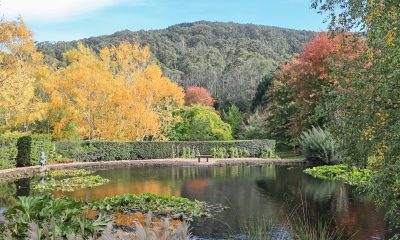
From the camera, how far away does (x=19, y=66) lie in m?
→ 23.0

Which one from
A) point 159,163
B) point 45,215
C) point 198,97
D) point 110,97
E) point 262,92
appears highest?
point 262,92

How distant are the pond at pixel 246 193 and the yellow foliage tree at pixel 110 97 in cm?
552

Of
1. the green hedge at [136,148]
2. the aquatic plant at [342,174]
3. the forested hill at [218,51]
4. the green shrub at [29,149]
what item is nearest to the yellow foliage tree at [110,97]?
the green hedge at [136,148]

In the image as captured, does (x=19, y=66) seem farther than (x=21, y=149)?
Yes

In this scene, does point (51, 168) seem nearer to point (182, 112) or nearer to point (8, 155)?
point (8, 155)

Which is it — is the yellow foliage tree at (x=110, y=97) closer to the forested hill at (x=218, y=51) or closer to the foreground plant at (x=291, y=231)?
the foreground plant at (x=291, y=231)

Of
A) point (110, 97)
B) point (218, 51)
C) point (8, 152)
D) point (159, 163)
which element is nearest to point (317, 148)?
point (159, 163)

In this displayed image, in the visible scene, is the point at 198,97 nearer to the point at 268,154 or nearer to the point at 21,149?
the point at 268,154

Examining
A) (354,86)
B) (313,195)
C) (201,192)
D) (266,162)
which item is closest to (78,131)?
(266,162)

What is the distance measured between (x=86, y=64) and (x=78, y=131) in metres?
3.99

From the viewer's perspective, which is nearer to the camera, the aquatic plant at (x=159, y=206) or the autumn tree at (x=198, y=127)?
the aquatic plant at (x=159, y=206)

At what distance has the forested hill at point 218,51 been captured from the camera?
6203 centimetres

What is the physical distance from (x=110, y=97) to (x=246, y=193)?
1419 centimetres

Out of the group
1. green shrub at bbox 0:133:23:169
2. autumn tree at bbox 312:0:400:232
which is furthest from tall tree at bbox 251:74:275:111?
autumn tree at bbox 312:0:400:232
